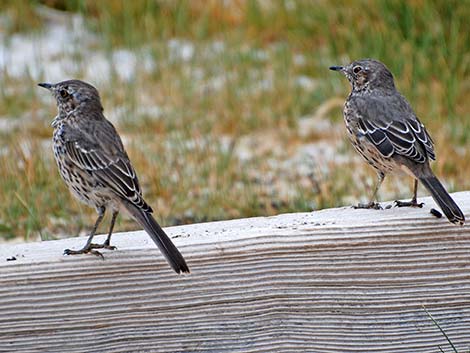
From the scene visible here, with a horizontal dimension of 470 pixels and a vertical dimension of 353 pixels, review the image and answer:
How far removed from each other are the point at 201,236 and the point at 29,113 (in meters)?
5.38

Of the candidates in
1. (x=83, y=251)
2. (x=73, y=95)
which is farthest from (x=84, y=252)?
(x=73, y=95)

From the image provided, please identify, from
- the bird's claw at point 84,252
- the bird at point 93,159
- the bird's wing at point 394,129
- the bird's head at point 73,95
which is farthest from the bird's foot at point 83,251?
the bird's wing at point 394,129

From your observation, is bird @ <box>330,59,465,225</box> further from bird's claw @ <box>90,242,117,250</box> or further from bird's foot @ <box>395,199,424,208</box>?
bird's claw @ <box>90,242,117,250</box>

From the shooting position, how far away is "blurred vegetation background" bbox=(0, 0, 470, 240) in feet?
22.0

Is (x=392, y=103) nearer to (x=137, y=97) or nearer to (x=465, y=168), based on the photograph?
(x=465, y=168)

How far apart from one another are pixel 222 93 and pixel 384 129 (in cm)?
408

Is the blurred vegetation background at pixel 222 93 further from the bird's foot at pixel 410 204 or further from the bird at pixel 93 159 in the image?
→ the bird's foot at pixel 410 204

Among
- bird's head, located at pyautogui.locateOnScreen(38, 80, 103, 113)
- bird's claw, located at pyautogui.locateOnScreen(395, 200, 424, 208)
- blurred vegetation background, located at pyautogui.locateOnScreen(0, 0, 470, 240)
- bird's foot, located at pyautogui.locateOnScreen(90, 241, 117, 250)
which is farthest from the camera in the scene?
blurred vegetation background, located at pyautogui.locateOnScreen(0, 0, 470, 240)

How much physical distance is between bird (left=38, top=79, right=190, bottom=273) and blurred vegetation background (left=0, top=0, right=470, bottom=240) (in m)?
1.09

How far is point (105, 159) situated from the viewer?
4168mm

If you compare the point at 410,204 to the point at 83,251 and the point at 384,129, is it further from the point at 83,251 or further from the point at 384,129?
the point at 83,251

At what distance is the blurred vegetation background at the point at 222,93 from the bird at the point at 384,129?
1162 millimetres

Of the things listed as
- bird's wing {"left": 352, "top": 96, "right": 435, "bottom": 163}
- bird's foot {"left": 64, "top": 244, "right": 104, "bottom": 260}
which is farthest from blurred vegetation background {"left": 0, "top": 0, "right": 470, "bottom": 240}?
bird's foot {"left": 64, "top": 244, "right": 104, "bottom": 260}

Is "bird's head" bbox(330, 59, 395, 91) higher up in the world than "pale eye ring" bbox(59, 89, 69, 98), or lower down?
lower down
